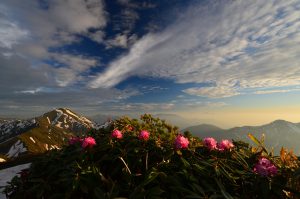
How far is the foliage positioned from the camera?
3.51 metres

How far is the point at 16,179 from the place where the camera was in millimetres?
4559

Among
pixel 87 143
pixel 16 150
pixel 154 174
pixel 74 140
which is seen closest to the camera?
pixel 154 174

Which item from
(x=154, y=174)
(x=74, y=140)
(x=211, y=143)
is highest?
(x=211, y=143)

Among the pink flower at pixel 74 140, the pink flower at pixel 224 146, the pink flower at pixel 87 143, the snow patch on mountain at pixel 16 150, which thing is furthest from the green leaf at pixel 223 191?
the snow patch on mountain at pixel 16 150

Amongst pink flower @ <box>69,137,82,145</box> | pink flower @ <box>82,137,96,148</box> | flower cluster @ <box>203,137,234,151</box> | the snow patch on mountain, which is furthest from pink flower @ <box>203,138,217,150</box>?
the snow patch on mountain

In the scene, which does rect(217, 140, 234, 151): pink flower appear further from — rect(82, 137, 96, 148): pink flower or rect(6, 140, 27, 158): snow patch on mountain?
rect(6, 140, 27, 158): snow patch on mountain

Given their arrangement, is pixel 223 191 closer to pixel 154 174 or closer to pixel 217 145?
pixel 154 174

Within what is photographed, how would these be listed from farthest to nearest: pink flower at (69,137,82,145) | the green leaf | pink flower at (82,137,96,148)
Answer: pink flower at (69,137,82,145) → pink flower at (82,137,96,148) → the green leaf

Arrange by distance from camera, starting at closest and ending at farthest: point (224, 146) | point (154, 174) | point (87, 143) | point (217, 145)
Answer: point (154, 174) → point (87, 143) → point (224, 146) → point (217, 145)

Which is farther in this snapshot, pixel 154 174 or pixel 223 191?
pixel 154 174


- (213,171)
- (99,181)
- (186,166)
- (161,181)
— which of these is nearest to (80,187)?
(99,181)

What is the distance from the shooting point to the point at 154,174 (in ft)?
11.7

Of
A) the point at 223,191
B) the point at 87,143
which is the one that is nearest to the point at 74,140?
the point at 87,143

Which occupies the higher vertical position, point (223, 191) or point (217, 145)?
point (217, 145)
